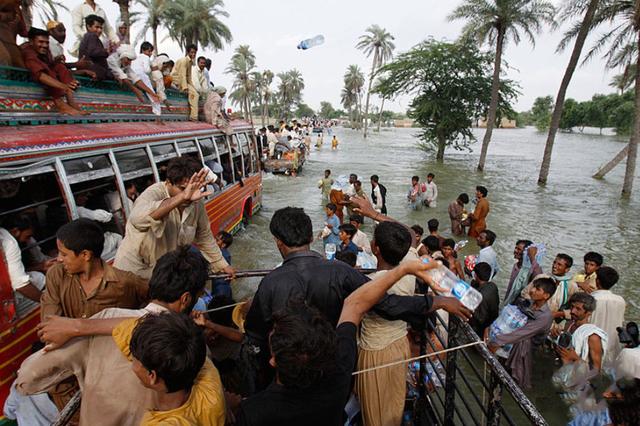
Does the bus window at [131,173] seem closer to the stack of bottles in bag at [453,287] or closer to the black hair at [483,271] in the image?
the stack of bottles in bag at [453,287]

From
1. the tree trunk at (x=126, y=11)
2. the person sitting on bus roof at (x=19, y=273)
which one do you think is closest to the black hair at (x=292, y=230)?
the person sitting on bus roof at (x=19, y=273)

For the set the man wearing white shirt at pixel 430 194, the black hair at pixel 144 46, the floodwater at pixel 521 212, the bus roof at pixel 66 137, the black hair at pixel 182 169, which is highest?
the black hair at pixel 144 46

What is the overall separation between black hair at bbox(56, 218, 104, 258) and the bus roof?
1168 millimetres

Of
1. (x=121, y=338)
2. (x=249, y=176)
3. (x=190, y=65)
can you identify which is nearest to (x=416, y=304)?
(x=121, y=338)

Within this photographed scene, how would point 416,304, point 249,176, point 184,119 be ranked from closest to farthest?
point 416,304, point 184,119, point 249,176

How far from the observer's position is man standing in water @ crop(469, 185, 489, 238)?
28.3ft

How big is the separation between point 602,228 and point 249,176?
37.4 ft

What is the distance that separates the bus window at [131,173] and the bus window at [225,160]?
3.17 meters

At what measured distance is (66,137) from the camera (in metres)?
3.59

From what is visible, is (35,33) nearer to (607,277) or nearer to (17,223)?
(17,223)

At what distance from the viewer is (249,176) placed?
33.7 feet

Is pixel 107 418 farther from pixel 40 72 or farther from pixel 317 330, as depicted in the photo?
pixel 40 72

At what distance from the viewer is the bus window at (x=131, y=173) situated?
4.32 metres

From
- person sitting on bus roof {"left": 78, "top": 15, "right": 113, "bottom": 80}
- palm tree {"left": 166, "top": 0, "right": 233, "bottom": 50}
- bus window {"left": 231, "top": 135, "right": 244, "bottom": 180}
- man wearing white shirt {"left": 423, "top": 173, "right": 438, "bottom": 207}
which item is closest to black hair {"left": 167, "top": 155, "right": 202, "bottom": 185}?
person sitting on bus roof {"left": 78, "top": 15, "right": 113, "bottom": 80}
